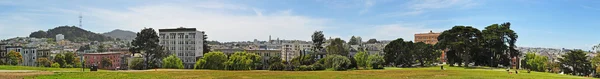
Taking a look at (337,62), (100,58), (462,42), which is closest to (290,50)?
(100,58)

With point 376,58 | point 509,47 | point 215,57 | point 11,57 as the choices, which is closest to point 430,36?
point 509,47

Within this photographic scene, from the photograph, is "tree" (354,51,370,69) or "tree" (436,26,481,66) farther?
"tree" (436,26,481,66)

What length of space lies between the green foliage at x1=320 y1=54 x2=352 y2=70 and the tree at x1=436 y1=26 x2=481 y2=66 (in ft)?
62.4

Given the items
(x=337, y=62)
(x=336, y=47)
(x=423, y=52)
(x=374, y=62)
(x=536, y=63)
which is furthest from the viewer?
(x=423, y=52)

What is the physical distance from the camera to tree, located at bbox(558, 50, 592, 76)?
6631cm

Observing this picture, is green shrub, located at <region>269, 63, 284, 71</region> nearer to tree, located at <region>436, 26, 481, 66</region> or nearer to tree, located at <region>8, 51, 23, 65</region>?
tree, located at <region>436, 26, 481, 66</region>

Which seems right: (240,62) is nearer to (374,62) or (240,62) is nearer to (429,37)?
(374,62)

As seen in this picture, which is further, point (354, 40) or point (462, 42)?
point (354, 40)

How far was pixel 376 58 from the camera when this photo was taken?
66.6m

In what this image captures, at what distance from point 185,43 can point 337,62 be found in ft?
189

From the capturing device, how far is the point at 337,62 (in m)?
59.8

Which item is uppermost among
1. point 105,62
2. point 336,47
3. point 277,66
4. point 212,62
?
point 336,47

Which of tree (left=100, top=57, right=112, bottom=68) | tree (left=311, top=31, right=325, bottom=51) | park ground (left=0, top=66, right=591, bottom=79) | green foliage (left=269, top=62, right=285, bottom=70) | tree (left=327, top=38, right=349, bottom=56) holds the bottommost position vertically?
tree (left=100, top=57, right=112, bottom=68)

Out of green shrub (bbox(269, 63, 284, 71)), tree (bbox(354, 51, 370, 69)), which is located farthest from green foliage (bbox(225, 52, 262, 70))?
tree (bbox(354, 51, 370, 69))
